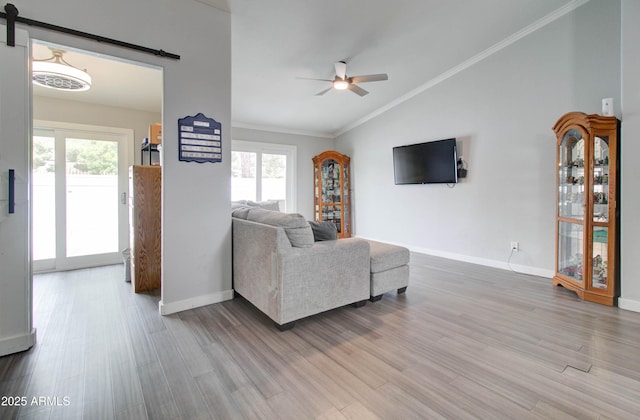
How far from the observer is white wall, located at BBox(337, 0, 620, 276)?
354 centimetres

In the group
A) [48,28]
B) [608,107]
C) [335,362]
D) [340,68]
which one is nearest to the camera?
[335,362]

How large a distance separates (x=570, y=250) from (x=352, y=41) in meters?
3.65

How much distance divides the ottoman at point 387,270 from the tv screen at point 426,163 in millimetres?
2217

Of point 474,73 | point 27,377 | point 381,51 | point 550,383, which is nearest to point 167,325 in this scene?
point 27,377

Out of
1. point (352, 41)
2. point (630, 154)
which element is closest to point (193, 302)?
point (352, 41)

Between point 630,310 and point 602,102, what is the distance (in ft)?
7.12

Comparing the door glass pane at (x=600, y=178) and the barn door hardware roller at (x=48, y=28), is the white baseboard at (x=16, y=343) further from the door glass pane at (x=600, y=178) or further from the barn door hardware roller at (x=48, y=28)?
the door glass pane at (x=600, y=178)

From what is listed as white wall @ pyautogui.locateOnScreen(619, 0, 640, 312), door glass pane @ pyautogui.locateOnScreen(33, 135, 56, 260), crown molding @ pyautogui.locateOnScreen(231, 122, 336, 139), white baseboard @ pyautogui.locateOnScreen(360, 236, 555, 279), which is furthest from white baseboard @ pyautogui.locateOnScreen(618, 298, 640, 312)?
door glass pane @ pyautogui.locateOnScreen(33, 135, 56, 260)

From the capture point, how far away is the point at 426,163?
5184 mm

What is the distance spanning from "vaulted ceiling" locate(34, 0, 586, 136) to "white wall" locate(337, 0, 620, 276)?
0.94 ft

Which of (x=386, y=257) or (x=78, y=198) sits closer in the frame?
(x=386, y=257)

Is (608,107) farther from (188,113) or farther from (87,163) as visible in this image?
(87,163)

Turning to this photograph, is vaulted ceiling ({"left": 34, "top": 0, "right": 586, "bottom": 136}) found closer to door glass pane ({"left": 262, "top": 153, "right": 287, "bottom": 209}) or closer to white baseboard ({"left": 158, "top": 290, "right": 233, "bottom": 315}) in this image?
door glass pane ({"left": 262, "top": 153, "right": 287, "bottom": 209})

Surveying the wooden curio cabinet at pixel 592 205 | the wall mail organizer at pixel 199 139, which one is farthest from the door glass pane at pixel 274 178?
the wooden curio cabinet at pixel 592 205
